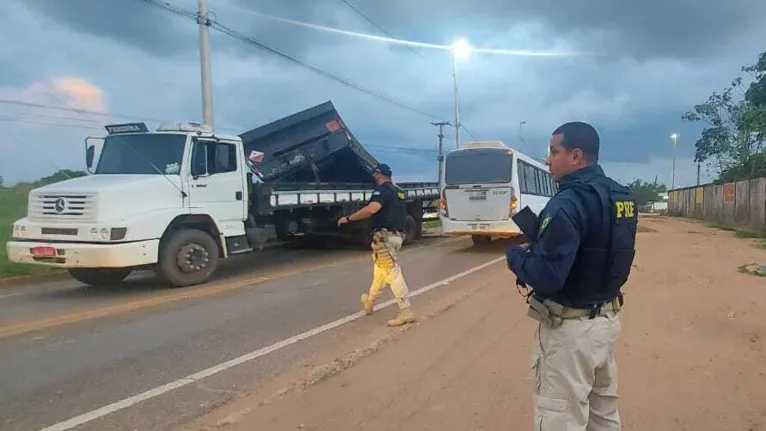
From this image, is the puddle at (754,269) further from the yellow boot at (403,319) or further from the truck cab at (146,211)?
the truck cab at (146,211)

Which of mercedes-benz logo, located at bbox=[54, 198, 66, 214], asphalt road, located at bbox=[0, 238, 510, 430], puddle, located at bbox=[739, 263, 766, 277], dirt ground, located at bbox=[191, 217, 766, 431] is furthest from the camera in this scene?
puddle, located at bbox=[739, 263, 766, 277]

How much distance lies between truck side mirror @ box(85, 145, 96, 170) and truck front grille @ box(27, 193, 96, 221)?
122cm

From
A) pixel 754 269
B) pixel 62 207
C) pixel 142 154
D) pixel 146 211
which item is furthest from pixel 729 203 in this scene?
pixel 62 207

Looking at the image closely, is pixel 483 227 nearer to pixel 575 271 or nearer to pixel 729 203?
pixel 575 271

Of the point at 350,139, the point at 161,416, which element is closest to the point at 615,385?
the point at 161,416

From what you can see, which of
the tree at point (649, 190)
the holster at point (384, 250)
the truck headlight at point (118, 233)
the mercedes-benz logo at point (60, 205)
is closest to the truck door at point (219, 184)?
the truck headlight at point (118, 233)

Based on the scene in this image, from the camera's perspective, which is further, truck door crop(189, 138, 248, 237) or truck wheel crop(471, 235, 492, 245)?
truck wheel crop(471, 235, 492, 245)

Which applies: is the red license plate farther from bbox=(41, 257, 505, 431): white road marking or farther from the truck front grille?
bbox=(41, 257, 505, 431): white road marking

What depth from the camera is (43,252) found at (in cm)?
892

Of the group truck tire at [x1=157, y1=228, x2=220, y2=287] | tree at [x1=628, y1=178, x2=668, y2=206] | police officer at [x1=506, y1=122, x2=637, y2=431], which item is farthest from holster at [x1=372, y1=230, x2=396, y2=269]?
tree at [x1=628, y1=178, x2=668, y2=206]

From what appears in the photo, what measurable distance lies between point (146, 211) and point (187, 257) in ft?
3.26

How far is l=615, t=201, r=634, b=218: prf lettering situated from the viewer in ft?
8.48

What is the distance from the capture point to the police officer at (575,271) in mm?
2494

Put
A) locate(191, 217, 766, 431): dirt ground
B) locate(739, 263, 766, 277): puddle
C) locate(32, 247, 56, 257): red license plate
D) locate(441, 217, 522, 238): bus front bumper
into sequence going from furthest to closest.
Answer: locate(441, 217, 522, 238): bus front bumper, locate(739, 263, 766, 277): puddle, locate(32, 247, 56, 257): red license plate, locate(191, 217, 766, 431): dirt ground
